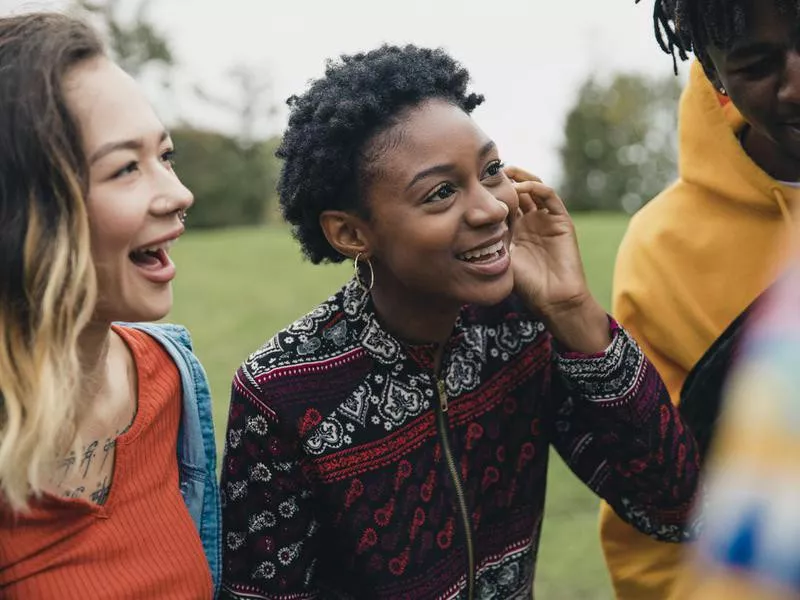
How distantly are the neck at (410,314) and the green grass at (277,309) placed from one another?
1828 millimetres

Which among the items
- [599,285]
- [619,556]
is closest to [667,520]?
[619,556]

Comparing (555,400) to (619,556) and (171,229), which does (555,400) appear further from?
(171,229)

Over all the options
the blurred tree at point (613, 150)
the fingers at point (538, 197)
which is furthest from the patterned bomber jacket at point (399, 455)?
the blurred tree at point (613, 150)

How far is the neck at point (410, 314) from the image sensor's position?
2.46 meters

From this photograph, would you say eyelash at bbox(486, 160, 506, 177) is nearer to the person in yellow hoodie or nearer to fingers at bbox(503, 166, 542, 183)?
fingers at bbox(503, 166, 542, 183)

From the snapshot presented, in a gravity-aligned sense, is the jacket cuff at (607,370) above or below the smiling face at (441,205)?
below

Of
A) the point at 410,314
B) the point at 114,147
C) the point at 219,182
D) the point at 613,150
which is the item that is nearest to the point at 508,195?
the point at 410,314

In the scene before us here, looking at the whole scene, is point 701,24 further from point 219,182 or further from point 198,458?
point 219,182

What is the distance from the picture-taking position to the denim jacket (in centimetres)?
233

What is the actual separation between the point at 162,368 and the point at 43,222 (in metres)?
0.60

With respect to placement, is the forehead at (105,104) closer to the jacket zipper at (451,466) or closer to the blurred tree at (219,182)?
the jacket zipper at (451,466)

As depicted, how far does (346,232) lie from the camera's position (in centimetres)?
245

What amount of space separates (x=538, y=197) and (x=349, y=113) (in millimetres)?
550

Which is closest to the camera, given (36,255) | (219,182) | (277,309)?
→ (36,255)
